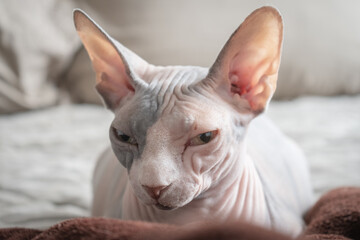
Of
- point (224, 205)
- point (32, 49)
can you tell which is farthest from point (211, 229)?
point (32, 49)

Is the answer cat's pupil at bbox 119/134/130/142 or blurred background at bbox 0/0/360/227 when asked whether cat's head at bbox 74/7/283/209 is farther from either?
blurred background at bbox 0/0/360/227

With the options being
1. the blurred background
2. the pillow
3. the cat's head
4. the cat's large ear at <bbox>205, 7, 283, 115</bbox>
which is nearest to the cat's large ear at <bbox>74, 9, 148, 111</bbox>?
the cat's head

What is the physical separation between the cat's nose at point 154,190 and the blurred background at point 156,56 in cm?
86

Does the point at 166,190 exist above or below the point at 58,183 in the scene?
above

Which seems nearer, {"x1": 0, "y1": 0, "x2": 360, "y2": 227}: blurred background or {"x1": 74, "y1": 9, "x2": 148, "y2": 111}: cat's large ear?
{"x1": 74, "y1": 9, "x2": 148, "y2": 111}: cat's large ear

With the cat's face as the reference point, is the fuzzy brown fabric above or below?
below

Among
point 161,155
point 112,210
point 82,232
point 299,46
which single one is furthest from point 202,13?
point 82,232

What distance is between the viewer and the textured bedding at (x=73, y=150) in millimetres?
1113

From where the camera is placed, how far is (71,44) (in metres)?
1.82

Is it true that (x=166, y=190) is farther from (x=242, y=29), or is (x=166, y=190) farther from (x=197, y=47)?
(x=197, y=47)

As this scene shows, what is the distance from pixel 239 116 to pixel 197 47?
1.00m

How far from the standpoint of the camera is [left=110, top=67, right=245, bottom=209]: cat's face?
669mm

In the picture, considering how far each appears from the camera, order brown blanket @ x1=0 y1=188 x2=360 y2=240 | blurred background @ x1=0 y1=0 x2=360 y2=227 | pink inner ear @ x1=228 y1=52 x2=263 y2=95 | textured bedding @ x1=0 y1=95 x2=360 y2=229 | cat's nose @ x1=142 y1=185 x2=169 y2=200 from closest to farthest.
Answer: brown blanket @ x1=0 y1=188 x2=360 y2=240 < cat's nose @ x1=142 y1=185 x2=169 y2=200 < pink inner ear @ x1=228 y1=52 x2=263 y2=95 < textured bedding @ x1=0 y1=95 x2=360 y2=229 < blurred background @ x1=0 y1=0 x2=360 y2=227

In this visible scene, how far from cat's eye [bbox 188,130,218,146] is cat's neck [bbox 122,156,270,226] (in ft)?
0.34
